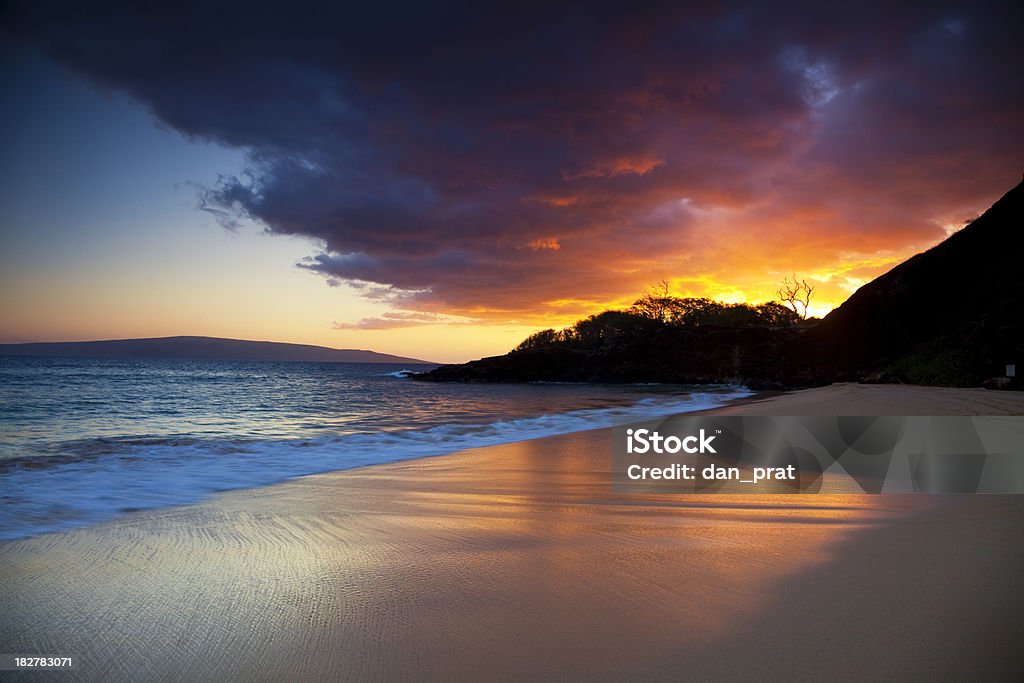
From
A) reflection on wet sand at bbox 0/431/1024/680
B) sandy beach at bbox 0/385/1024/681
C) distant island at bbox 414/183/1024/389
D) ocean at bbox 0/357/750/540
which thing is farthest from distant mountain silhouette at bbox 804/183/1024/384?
reflection on wet sand at bbox 0/431/1024/680

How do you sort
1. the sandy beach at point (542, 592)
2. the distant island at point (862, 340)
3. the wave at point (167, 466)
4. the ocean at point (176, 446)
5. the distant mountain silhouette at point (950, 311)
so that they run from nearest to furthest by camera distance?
the sandy beach at point (542, 592), the wave at point (167, 466), the ocean at point (176, 446), the distant mountain silhouette at point (950, 311), the distant island at point (862, 340)

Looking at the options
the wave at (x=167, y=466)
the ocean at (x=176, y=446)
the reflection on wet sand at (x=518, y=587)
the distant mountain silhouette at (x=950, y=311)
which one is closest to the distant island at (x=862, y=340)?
the distant mountain silhouette at (x=950, y=311)

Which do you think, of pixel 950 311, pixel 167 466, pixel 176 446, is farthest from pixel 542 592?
pixel 950 311

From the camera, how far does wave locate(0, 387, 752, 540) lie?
4.34 m

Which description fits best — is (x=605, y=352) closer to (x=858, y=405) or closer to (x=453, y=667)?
(x=858, y=405)

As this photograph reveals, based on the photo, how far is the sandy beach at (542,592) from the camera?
1639mm

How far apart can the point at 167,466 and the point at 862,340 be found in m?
30.8

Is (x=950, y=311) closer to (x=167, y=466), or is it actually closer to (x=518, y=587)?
(x=518, y=587)

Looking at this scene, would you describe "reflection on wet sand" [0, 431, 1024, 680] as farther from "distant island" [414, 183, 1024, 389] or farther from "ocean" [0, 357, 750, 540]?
"distant island" [414, 183, 1024, 389]

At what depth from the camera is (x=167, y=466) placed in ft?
21.6

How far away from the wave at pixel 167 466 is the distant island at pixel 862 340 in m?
12.8

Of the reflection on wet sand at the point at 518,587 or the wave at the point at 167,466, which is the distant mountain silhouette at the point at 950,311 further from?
the reflection on wet sand at the point at 518,587

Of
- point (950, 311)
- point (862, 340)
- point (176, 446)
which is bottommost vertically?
point (176, 446)

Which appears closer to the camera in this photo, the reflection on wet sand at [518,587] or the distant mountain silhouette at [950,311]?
the reflection on wet sand at [518,587]
